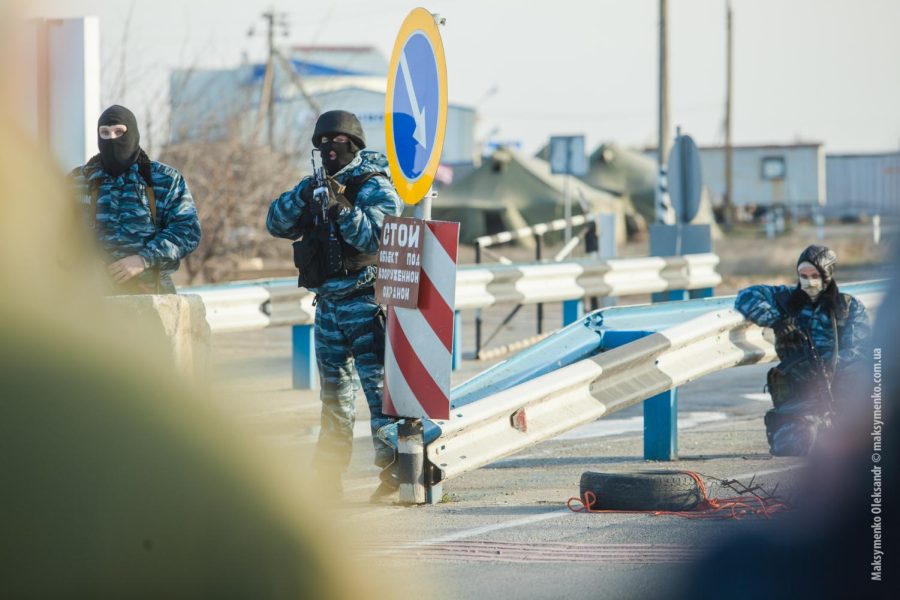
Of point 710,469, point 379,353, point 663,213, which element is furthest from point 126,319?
point 663,213

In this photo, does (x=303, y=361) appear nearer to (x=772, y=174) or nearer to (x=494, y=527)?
(x=494, y=527)

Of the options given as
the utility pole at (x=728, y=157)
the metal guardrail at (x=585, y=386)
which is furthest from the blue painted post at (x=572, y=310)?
the utility pole at (x=728, y=157)

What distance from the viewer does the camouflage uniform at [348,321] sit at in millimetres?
7574

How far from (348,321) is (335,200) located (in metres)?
0.59

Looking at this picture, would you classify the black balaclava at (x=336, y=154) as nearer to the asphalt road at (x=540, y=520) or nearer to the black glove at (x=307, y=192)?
the black glove at (x=307, y=192)

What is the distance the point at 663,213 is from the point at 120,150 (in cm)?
1832

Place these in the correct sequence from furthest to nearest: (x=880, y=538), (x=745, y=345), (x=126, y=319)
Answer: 1. (x=745, y=345)
2. (x=880, y=538)
3. (x=126, y=319)

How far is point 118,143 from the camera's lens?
24.8 ft

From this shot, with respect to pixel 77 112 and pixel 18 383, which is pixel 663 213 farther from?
pixel 18 383

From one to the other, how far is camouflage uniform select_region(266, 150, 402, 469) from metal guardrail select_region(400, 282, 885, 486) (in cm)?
53

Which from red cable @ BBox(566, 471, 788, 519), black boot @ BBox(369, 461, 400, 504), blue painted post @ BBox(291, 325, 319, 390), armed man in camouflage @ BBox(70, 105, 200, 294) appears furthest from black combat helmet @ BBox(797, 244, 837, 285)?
blue painted post @ BBox(291, 325, 319, 390)

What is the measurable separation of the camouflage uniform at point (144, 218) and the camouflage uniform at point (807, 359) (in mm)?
3103

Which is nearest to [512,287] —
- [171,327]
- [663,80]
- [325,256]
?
[325,256]

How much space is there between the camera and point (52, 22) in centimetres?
267
